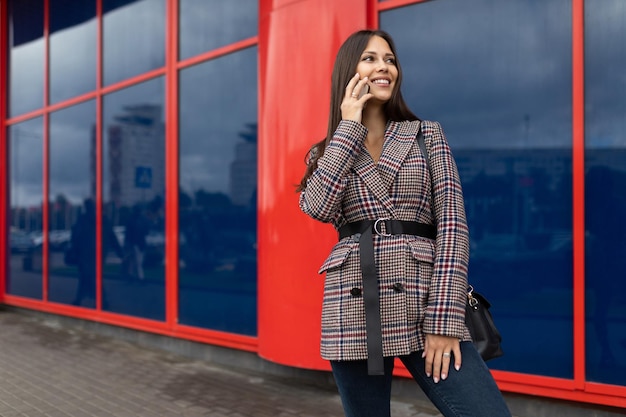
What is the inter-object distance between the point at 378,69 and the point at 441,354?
0.84m

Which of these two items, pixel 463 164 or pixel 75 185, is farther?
pixel 75 185

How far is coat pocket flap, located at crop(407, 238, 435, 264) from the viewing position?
1.70 meters

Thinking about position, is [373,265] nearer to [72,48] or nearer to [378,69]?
[378,69]

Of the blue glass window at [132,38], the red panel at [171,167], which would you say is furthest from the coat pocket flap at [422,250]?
the blue glass window at [132,38]

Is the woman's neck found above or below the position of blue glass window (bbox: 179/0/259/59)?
below

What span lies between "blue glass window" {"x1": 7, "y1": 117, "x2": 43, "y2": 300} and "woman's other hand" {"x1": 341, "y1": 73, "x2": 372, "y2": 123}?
7402mm

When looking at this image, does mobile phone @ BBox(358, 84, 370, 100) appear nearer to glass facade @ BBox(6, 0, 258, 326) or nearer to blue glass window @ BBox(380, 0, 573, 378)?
blue glass window @ BBox(380, 0, 573, 378)

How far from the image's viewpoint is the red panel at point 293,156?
4.41 meters

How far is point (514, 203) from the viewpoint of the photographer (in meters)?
3.93

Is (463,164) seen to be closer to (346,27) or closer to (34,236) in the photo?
(346,27)

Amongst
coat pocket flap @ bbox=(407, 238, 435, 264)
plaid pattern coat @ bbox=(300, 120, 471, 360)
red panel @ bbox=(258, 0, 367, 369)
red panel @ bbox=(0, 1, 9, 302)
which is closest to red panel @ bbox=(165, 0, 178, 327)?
red panel @ bbox=(258, 0, 367, 369)

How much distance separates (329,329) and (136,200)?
5179mm

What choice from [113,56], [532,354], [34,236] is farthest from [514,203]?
[34,236]

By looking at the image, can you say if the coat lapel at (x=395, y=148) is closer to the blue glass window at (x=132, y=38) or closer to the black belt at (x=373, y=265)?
the black belt at (x=373, y=265)
